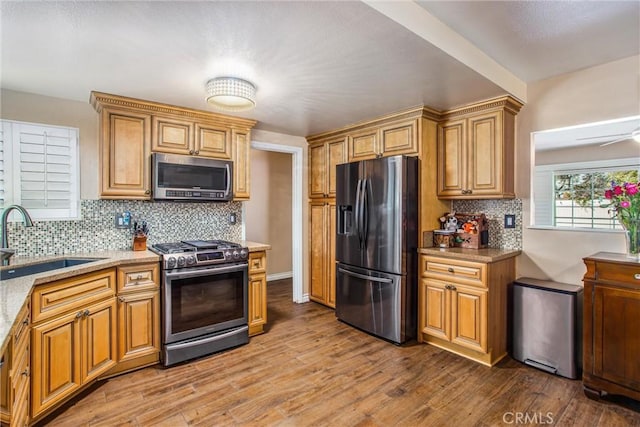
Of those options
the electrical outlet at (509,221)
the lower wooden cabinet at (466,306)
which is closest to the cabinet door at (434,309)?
the lower wooden cabinet at (466,306)

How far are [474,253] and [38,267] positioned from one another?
3.54 meters

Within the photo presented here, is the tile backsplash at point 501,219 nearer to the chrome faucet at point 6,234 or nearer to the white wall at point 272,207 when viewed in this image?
the white wall at point 272,207

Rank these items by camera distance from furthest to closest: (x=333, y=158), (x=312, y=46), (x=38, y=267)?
(x=333, y=158) → (x=38, y=267) → (x=312, y=46)

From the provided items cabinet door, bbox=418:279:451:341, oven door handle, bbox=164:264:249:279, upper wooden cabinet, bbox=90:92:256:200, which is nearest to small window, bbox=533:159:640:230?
cabinet door, bbox=418:279:451:341

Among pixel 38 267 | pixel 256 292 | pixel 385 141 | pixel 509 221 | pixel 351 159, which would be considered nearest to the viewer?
pixel 38 267

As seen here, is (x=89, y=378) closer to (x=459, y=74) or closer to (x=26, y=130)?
(x=26, y=130)

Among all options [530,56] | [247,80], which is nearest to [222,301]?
[247,80]

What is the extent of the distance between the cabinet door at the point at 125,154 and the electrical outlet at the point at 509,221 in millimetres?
3355

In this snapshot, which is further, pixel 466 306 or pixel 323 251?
pixel 323 251

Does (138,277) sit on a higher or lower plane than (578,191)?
lower

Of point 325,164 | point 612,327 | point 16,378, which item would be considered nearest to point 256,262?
point 325,164

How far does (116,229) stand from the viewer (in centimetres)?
308

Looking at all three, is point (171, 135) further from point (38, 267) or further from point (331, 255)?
point (331, 255)

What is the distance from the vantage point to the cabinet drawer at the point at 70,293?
192cm
